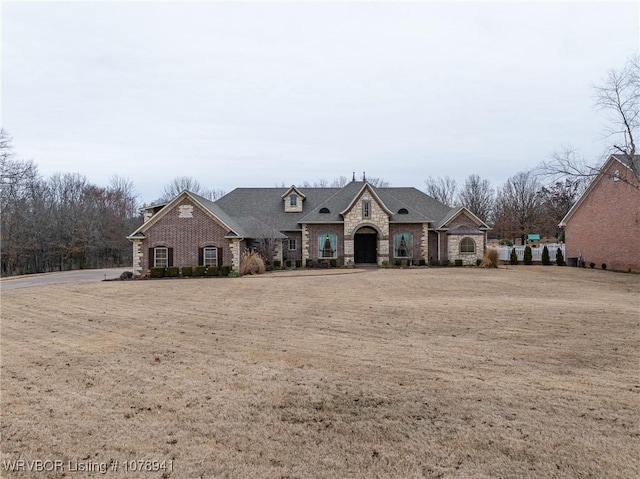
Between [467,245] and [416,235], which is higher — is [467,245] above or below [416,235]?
Result: below

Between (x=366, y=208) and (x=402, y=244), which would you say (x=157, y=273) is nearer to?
(x=366, y=208)

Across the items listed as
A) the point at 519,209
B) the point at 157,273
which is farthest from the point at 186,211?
the point at 519,209

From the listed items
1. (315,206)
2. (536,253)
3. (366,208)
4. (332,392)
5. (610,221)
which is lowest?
(332,392)

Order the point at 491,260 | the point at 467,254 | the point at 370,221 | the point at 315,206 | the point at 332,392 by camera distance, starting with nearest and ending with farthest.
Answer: the point at 332,392
the point at 491,260
the point at 370,221
the point at 467,254
the point at 315,206

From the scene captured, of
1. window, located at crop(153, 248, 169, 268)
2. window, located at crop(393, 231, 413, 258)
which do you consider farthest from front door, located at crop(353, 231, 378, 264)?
window, located at crop(153, 248, 169, 268)

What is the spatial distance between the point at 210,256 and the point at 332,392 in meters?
23.6

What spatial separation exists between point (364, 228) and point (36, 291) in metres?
21.7

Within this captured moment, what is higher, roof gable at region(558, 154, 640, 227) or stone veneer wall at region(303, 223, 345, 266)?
roof gable at region(558, 154, 640, 227)

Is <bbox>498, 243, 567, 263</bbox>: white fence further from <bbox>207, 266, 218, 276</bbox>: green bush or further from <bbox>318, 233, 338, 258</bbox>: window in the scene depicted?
<bbox>207, 266, 218, 276</bbox>: green bush

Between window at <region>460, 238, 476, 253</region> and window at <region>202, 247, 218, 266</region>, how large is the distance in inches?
728

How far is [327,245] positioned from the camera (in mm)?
34125

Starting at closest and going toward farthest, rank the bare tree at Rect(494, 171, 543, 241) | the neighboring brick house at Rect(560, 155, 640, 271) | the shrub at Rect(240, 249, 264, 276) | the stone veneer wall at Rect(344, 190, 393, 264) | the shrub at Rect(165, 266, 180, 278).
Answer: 1. the shrub at Rect(165, 266, 180, 278)
2. the shrub at Rect(240, 249, 264, 276)
3. the neighboring brick house at Rect(560, 155, 640, 271)
4. the stone veneer wall at Rect(344, 190, 393, 264)
5. the bare tree at Rect(494, 171, 543, 241)

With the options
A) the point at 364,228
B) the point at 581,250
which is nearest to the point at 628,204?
the point at 581,250

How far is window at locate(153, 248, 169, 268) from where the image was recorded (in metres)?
28.4
